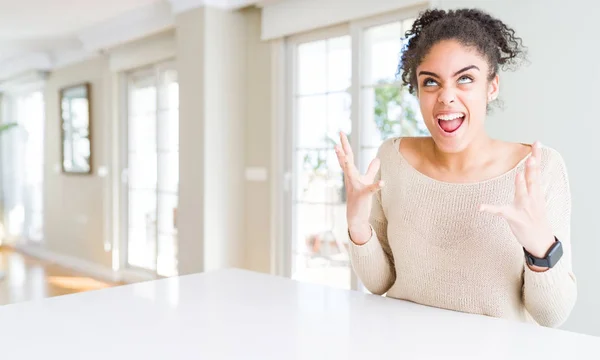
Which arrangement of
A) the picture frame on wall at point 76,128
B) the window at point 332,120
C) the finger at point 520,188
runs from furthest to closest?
1. the picture frame on wall at point 76,128
2. the window at point 332,120
3. the finger at point 520,188

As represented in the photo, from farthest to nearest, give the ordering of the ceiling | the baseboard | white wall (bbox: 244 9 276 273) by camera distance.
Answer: the baseboard < the ceiling < white wall (bbox: 244 9 276 273)

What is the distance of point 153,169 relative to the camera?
5.44 meters

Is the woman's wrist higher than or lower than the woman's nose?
lower

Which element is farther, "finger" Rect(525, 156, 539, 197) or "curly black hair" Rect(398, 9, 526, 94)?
"curly black hair" Rect(398, 9, 526, 94)

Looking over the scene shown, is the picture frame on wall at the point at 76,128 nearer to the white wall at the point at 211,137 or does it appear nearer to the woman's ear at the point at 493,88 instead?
the white wall at the point at 211,137

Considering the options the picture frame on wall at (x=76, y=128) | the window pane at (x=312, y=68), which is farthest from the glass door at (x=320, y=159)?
the picture frame on wall at (x=76, y=128)

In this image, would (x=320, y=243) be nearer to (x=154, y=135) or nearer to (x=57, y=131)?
(x=154, y=135)

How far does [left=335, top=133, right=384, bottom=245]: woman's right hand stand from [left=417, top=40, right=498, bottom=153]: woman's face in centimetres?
17

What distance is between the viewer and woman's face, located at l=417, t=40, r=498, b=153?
1.23 m

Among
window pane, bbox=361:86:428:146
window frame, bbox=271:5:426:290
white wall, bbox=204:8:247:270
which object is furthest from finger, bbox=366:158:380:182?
white wall, bbox=204:8:247:270

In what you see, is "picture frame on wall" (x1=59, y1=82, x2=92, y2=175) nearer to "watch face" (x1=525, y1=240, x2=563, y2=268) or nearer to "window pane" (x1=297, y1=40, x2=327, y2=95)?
"window pane" (x1=297, y1=40, x2=327, y2=95)

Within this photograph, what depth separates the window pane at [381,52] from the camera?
A: 3434 mm

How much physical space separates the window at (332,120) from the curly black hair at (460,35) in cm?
190

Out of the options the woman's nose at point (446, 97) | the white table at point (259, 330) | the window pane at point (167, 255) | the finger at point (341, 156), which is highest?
the woman's nose at point (446, 97)
